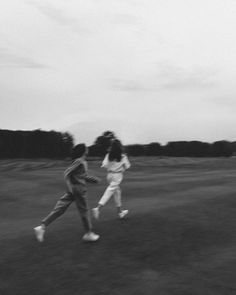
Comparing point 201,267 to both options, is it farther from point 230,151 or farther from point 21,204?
point 230,151

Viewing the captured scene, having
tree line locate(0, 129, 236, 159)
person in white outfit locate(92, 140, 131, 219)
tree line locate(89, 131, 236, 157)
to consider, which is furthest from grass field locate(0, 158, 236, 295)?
tree line locate(89, 131, 236, 157)

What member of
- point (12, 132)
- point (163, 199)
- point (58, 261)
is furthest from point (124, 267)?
point (12, 132)

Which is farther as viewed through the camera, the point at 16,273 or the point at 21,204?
the point at 21,204

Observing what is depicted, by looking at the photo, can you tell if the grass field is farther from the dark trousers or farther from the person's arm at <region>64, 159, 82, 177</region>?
the person's arm at <region>64, 159, 82, 177</region>

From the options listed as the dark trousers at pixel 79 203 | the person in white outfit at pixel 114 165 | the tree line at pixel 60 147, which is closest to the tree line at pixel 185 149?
the tree line at pixel 60 147

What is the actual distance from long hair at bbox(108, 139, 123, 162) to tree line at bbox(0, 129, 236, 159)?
35.6 metres

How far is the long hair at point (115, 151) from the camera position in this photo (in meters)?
11.6

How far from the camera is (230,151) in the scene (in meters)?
51.7

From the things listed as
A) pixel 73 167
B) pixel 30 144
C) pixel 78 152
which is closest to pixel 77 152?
pixel 78 152

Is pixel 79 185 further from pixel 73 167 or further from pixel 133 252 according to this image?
pixel 133 252

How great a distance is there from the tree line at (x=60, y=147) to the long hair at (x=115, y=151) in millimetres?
35557

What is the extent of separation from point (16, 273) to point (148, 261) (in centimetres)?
234

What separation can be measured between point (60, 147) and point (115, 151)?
39.3 m

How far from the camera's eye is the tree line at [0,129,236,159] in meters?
49.4
